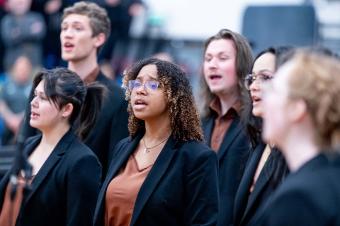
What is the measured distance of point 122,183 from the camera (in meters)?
4.70

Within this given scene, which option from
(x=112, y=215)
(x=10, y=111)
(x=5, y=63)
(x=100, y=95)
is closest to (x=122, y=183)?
(x=112, y=215)

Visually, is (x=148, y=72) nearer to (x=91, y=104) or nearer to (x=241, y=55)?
(x=91, y=104)

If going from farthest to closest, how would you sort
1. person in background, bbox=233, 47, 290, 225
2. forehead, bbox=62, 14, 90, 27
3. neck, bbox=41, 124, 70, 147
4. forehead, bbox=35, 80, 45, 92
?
forehead, bbox=62, 14, 90, 27
forehead, bbox=35, 80, 45, 92
neck, bbox=41, 124, 70, 147
person in background, bbox=233, 47, 290, 225

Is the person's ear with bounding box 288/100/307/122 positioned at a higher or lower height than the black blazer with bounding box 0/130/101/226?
→ higher

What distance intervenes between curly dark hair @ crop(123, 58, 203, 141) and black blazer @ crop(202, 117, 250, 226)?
2.35ft

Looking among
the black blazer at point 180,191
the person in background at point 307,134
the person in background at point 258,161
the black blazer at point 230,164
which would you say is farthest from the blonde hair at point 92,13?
the person in background at point 307,134

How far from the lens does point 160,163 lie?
4.66 metres

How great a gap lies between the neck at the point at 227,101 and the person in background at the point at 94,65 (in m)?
0.66

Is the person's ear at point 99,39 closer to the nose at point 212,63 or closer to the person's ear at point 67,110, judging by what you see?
the nose at point 212,63

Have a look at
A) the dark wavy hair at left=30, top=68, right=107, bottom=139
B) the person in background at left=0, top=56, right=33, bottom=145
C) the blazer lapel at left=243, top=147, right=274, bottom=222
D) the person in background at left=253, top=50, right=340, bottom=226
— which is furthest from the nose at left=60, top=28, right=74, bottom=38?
the person in background at left=0, top=56, right=33, bottom=145

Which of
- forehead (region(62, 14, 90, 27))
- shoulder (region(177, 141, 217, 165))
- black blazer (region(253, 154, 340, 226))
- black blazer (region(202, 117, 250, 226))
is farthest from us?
forehead (region(62, 14, 90, 27))

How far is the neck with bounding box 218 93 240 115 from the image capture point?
19.5 feet

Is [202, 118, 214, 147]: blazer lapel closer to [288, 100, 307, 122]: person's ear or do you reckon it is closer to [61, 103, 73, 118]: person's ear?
[61, 103, 73, 118]: person's ear

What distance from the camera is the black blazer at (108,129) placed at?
5.95m
